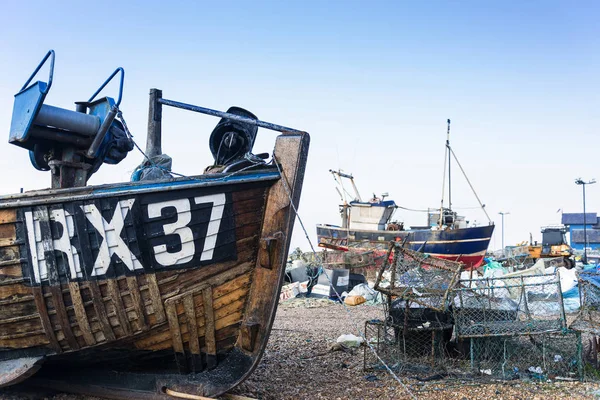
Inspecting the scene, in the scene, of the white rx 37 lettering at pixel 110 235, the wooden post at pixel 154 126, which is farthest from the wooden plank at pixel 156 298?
the wooden post at pixel 154 126

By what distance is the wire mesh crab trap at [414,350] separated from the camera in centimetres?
629

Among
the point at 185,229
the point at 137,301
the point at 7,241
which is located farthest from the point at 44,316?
the point at 185,229

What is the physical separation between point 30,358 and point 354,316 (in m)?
8.00

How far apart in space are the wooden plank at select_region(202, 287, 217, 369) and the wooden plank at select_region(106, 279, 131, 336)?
0.74 meters

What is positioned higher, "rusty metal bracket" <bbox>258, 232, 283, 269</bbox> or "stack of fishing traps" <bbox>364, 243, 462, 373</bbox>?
"rusty metal bracket" <bbox>258, 232, 283, 269</bbox>

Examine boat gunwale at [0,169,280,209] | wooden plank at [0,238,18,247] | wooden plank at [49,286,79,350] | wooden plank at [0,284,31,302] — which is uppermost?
boat gunwale at [0,169,280,209]

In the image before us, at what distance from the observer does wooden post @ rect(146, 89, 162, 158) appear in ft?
19.1

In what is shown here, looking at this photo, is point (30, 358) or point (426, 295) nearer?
point (30, 358)

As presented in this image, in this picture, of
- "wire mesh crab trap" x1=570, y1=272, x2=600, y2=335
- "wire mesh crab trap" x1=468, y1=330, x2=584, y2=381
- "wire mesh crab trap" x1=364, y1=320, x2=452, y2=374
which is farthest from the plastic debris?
"wire mesh crab trap" x1=570, y1=272, x2=600, y2=335

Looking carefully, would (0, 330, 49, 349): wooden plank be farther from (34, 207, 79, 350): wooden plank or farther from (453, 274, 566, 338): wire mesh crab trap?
(453, 274, 566, 338): wire mesh crab trap

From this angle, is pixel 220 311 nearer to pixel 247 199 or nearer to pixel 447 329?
pixel 247 199

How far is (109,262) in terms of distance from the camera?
4781 millimetres

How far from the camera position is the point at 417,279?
23.2 feet

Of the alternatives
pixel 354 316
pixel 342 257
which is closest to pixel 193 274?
pixel 354 316
